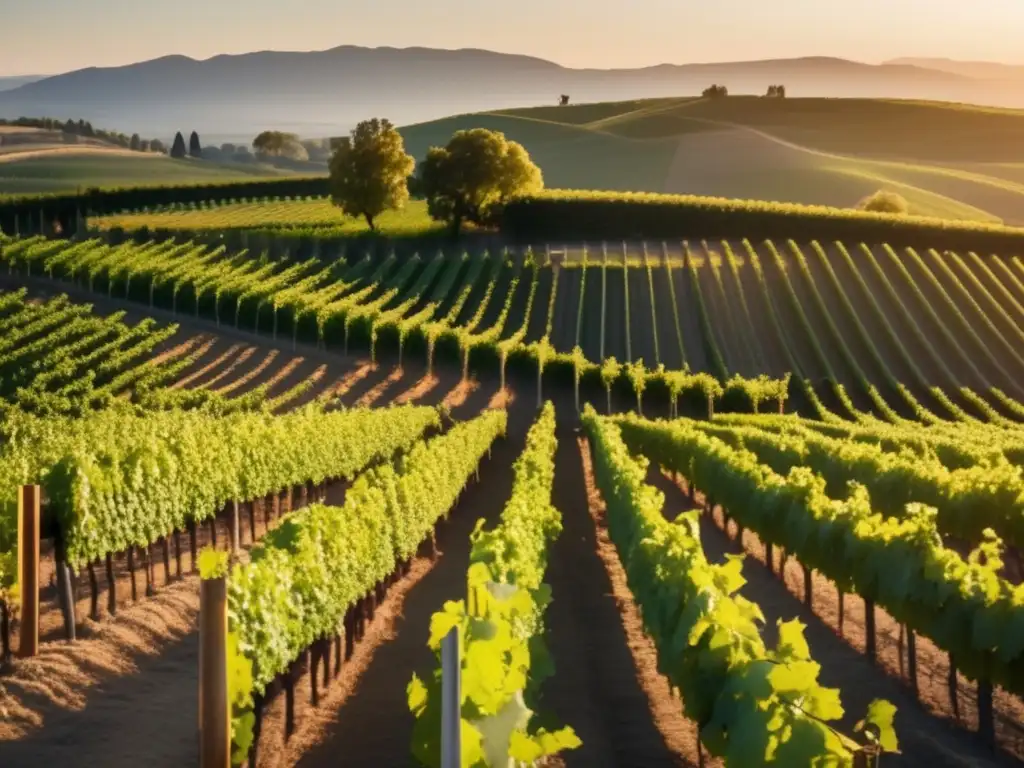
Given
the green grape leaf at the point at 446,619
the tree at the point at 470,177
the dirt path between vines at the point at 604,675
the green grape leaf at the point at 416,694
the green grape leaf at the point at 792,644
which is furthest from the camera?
the tree at the point at 470,177

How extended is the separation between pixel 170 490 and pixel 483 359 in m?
37.3

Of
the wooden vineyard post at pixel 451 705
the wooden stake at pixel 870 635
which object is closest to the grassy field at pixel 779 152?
the wooden stake at pixel 870 635

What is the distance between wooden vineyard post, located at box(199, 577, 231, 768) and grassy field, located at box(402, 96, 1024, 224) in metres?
123

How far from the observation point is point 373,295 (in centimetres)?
6888

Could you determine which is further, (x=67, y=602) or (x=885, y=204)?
(x=885, y=204)

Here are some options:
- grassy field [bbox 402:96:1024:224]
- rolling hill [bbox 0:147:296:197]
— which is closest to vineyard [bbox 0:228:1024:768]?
rolling hill [bbox 0:147:296:197]

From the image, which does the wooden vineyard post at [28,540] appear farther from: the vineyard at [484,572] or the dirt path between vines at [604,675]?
the dirt path between vines at [604,675]

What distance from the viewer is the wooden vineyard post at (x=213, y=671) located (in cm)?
762

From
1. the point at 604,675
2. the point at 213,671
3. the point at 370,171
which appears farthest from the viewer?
the point at 370,171

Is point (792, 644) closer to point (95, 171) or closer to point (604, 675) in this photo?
point (604, 675)

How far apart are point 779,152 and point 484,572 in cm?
13956

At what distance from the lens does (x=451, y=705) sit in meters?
6.20

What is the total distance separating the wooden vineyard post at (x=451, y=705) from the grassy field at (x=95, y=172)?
117m

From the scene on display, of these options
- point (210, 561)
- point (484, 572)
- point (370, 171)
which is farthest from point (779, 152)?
point (210, 561)
